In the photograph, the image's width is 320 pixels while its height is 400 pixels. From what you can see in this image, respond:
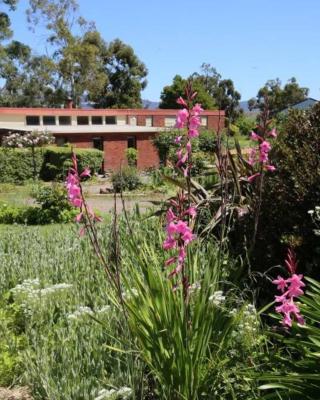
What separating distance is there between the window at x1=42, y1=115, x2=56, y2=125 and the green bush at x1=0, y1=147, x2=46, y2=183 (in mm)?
9785

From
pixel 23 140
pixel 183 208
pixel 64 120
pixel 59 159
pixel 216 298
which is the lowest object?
pixel 59 159

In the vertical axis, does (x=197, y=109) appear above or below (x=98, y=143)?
above

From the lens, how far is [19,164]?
3105cm

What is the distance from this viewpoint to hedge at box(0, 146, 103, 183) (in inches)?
1192

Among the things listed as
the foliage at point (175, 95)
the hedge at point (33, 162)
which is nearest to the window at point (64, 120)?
the hedge at point (33, 162)

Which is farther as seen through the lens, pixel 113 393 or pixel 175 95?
pixel 175 95

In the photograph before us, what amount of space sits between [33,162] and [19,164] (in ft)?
2.55

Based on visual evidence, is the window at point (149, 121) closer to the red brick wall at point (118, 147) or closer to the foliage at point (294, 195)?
the red brick wall at point (118, 147)

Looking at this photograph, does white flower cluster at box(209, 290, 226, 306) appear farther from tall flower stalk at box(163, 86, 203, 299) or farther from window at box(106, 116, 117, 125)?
window at box(106, 116, 117, 125)

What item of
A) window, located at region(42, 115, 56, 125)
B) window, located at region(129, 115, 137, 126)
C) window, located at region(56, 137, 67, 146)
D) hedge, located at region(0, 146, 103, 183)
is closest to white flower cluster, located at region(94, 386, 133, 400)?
hedge, located at region(0, 146, 103, 183)

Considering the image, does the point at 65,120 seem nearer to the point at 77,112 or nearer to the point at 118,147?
the point at 77,112

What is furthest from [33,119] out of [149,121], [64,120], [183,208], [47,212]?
[183,208]

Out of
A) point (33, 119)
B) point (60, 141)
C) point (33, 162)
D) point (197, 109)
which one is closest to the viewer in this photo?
point (197, 109)

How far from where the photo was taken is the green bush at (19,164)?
1189 inches
